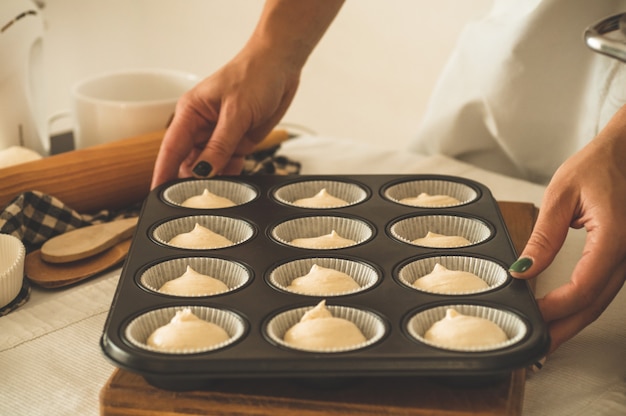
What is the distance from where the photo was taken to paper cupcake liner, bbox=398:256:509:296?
1130 millimetres

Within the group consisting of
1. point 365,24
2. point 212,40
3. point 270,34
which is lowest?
point 212,40

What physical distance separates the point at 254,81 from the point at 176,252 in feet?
1.83

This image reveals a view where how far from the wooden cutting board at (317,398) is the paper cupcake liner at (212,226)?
386 millimetres

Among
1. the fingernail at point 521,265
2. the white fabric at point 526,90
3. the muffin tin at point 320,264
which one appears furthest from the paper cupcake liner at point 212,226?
the white fabric at point 526,90

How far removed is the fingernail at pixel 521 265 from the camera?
106 centimetres

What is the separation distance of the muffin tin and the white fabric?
1.48ft

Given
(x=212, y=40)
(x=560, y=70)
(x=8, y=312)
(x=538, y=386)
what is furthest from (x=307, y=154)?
(x=212, y=40)

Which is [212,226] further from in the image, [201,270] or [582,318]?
[582,318]

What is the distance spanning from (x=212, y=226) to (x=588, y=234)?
23.7 inches

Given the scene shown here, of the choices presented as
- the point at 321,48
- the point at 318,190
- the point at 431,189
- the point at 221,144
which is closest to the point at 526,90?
the point at 431,189

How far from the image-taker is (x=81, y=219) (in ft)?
5.02

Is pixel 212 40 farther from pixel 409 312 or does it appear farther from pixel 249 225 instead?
pixel 409 312

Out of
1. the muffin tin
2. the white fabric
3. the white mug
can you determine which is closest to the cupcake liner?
the muffin tin

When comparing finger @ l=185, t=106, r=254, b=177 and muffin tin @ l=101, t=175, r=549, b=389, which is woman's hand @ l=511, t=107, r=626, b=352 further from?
finger @ l=185, t=106, r=254, b=177
